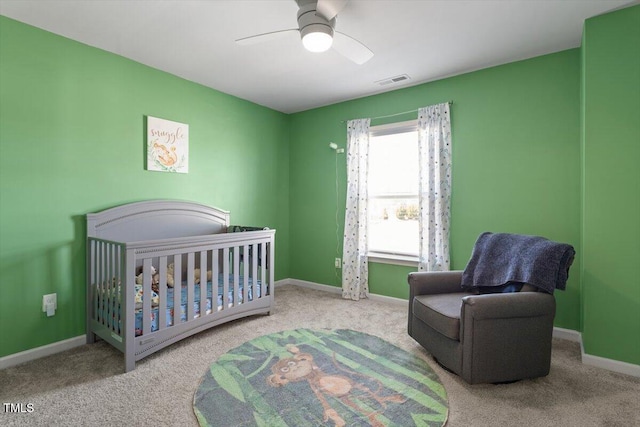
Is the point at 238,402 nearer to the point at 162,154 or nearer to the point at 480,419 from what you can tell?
the point at 480,419

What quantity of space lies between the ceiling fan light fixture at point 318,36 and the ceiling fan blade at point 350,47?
8 centimetres

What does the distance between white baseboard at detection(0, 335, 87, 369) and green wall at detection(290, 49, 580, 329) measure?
282 cm

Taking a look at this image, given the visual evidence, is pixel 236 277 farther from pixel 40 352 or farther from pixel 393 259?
pixel 393 259

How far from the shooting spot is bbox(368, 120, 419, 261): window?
3.47 m

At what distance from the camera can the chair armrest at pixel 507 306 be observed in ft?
6.11

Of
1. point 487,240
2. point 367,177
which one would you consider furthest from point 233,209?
point 487,240

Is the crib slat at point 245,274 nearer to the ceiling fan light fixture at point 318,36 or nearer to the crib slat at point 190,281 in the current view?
the crib slat at point 190,281

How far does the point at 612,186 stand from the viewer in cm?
212

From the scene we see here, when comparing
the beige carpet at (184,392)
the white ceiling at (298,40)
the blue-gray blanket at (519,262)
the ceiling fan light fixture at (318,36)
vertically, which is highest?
the white ceiling at (298,40)

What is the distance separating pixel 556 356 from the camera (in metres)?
2.32

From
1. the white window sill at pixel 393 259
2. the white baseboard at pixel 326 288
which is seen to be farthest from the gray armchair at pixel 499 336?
the white baseboard at pixel 326 288

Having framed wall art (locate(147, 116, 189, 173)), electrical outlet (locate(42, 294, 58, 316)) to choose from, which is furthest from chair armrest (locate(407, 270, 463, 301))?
electrical outlet (locate(42, 294, 58, 316))

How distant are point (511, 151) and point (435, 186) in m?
0.72

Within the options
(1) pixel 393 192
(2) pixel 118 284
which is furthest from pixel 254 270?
(1) pixel 393 192
